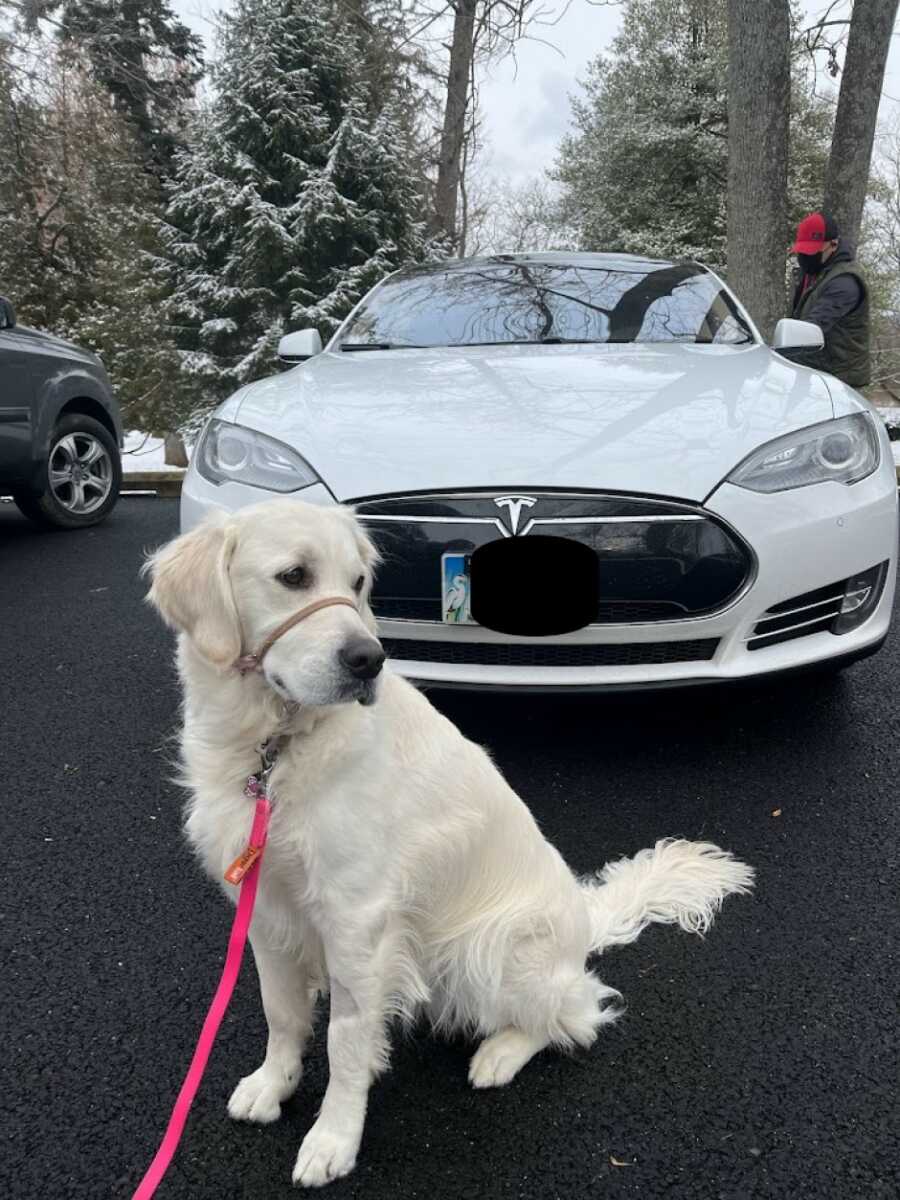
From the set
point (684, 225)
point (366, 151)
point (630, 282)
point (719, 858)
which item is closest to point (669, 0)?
point (684, 225)

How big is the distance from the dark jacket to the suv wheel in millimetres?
5412

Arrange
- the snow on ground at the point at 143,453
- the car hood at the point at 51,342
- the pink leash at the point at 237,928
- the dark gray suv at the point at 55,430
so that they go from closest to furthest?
the pink leash at the point at 237,928 → the dark gray suv at the point at 55,430 → the car hood at the point at 51,342 → the snow on ground at the point at 143,453

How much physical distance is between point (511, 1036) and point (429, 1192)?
34 cm

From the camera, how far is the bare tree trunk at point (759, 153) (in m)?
7.54

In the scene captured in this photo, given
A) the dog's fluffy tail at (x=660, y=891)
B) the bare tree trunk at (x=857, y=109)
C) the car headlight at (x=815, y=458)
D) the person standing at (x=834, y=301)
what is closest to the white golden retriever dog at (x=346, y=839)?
the dog's fluffy tail at (x=660, y=891)

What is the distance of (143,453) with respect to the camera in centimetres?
1189

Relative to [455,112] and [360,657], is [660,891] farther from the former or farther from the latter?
[455,112]

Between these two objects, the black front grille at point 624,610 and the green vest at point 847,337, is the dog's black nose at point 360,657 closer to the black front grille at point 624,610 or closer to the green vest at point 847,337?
the black front grille at point 624,610

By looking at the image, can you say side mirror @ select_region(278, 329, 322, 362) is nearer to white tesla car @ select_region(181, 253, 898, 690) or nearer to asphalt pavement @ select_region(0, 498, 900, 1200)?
white tesla car @ select_region(181, 253, 898, 690)

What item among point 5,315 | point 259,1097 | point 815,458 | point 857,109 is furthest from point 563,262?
point 857,109

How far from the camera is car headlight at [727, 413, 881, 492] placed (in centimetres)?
263

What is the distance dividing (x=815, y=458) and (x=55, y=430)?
5.50 metres

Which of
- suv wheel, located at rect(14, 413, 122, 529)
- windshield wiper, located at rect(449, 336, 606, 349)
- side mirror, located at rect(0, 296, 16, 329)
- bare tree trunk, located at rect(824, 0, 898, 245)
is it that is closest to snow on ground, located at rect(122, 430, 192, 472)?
suv wheel, located at rect(14, 413, 122, 529)

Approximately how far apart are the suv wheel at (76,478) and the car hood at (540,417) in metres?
3.54
